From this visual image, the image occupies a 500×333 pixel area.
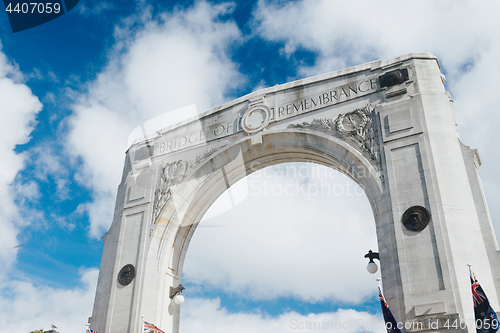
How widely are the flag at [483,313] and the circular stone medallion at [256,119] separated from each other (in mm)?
8847

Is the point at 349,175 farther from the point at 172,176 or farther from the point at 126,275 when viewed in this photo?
the point at 126,275

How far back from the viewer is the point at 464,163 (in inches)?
520

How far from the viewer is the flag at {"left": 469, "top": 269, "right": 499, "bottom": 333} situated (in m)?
10.0

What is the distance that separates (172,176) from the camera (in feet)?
58.0

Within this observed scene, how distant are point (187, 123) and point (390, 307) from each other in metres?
10.6

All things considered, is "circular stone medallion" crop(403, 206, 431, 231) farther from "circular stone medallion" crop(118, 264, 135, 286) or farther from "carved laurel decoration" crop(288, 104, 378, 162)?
"circular stone medallion" crop(118, 264, 135, 286)

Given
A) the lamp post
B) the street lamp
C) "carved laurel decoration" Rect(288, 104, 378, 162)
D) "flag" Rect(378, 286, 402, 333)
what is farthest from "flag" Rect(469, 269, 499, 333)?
the lamp post

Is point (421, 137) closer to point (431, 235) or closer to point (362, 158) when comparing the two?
point (362, 158)

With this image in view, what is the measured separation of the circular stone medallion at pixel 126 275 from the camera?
16.0 meters

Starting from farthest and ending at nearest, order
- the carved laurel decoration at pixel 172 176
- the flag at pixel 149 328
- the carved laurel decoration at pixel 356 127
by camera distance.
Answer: the carved laurel decoration at pixel 172 176 → the carved laurel decoration at pixel 356 127 → the flag at pixel 149 328

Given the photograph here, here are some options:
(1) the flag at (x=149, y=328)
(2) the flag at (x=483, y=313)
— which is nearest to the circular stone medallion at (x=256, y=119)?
(1) the flag at (x=149, y=328)

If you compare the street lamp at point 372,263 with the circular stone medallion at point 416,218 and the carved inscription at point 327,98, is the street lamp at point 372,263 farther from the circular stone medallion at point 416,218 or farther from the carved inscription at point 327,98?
the carved inscription at point 327,98

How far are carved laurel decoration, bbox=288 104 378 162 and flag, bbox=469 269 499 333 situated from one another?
492 cm

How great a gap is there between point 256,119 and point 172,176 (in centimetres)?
381
